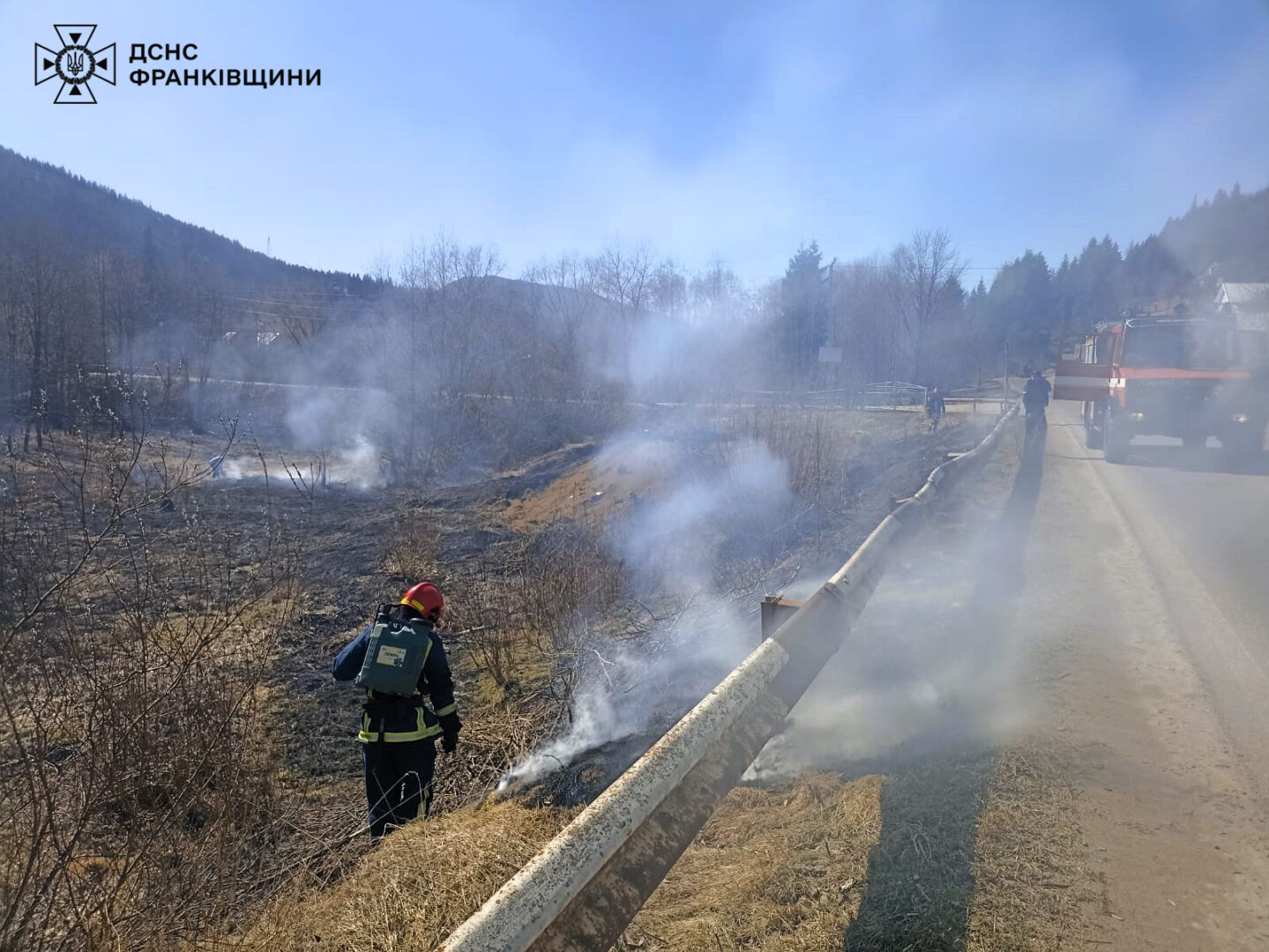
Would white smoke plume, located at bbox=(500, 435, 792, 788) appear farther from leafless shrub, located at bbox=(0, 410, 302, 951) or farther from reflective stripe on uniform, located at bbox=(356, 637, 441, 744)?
leafless shrub, located at bbox=(0, 410, 302, 951)

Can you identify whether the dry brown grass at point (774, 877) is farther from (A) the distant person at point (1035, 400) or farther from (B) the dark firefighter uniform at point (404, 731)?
(A) the distant person at point (1035, 400)

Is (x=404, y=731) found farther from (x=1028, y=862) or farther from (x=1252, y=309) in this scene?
(x=1252, y=309)

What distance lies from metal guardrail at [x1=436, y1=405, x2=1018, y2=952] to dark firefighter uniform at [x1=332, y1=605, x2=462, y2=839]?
284 centimetres

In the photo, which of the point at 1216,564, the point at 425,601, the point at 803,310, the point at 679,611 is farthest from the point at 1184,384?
the point at 803,310

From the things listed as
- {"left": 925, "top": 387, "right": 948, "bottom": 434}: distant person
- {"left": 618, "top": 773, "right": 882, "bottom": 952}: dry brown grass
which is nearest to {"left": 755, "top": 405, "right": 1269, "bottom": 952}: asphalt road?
{"left": 618, "top": 773, "right": 882, "bottom": 952}: dry brown grass

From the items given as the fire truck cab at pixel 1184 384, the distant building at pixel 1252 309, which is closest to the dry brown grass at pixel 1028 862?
the fire truck cab at pixel 1184 384

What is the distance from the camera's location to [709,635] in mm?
6496

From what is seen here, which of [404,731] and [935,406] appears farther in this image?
[935,406]

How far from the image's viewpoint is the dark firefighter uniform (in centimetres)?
478

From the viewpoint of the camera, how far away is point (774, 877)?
8.67 ft

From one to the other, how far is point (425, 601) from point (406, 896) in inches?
89.3

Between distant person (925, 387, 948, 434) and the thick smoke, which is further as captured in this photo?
distant person (925, 387, 948, 434)

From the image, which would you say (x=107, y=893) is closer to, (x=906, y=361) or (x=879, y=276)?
(x=906, y=361)

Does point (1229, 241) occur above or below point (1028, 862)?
above
